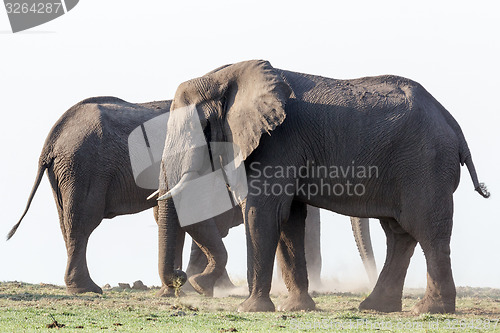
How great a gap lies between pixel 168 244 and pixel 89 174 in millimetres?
2319

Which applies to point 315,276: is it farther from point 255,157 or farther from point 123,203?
point 255,157

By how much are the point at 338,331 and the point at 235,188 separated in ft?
10.4

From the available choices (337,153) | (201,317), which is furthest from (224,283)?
(201,317)

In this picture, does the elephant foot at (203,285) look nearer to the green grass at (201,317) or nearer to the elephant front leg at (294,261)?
the green grass at (201,317)

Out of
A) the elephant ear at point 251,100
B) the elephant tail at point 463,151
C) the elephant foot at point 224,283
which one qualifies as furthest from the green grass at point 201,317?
the elephant foot at point 224,283

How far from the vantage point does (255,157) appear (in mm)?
13539

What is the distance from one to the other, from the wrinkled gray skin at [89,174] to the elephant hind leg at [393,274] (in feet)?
15.8

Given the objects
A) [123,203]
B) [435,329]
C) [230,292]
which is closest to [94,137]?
[123,203]

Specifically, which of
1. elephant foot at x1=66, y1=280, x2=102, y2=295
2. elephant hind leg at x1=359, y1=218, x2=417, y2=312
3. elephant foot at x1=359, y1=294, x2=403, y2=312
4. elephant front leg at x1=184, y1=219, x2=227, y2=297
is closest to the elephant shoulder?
elephant foot at x1=66, y1=280, x2=102, y2=295

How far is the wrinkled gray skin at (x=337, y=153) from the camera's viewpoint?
1339 cm

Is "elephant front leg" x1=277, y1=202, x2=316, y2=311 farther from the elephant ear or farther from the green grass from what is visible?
the elephant ear

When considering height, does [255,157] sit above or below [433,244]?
above

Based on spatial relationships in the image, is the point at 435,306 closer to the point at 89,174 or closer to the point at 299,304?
the point at 299,304

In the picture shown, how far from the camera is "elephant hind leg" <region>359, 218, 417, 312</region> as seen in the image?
14.2m
